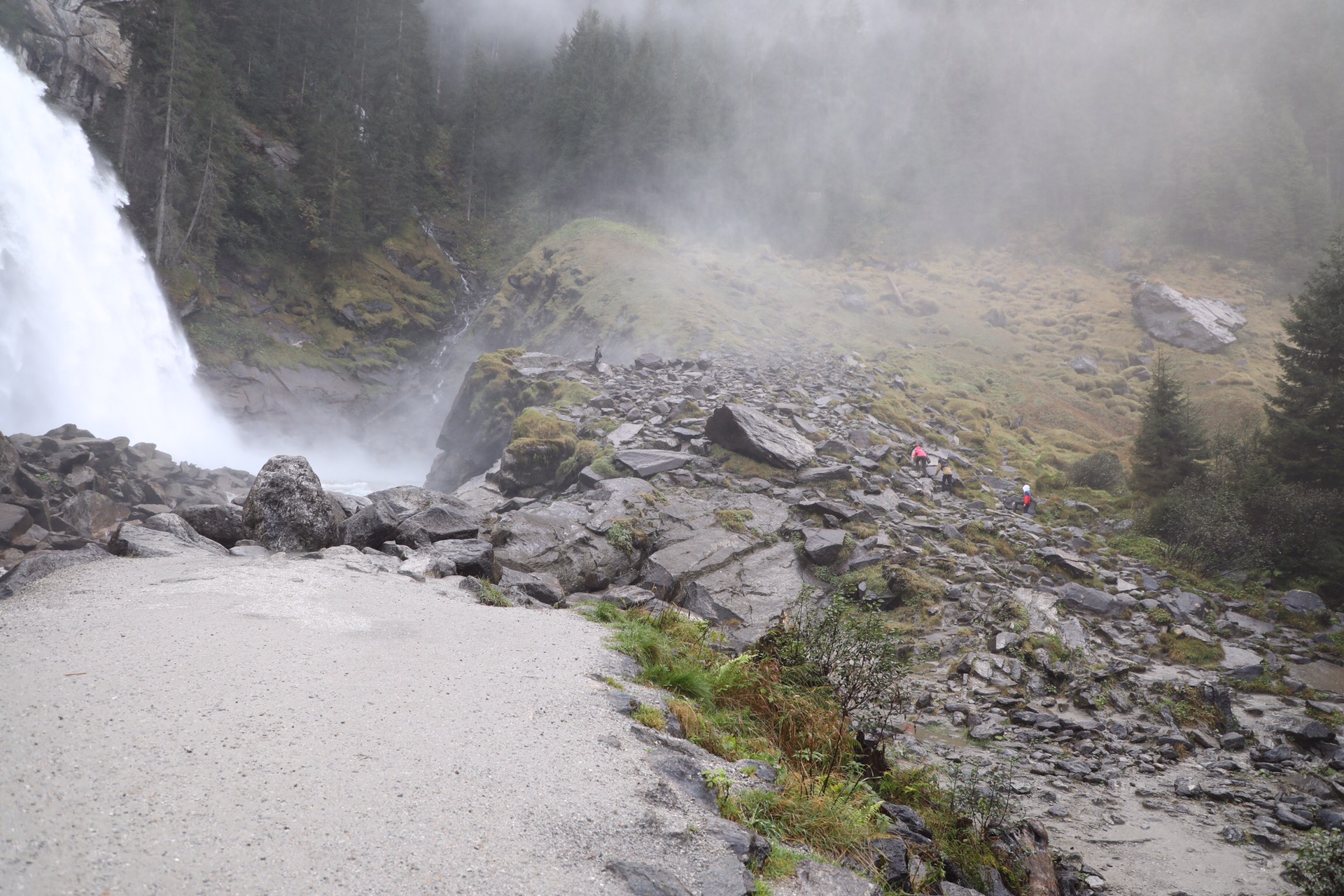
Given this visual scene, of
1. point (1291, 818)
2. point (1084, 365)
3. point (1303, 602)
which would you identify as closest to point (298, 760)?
point (1291, 818)

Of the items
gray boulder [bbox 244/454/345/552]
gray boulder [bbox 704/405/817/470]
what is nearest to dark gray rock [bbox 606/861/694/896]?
gray boulder [bbox 244/454/345/552]

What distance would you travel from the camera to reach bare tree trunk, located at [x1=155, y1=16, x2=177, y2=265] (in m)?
35.7

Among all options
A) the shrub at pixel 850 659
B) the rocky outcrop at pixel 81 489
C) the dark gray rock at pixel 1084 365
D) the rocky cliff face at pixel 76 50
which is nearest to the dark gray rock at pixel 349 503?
the rocky outcrop at pixel 81 489

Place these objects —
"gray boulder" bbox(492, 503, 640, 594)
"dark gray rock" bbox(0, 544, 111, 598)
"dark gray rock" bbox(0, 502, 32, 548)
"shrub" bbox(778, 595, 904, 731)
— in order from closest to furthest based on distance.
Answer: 1. "dark gray rock" bbox(0, 544, 111, 598)
2. "shrub" bbox(778, 595, 904, 731)
3. "gray boulder" bbox(492, 503, 640, 594)
4. "dark gray rock" bbox(0, 502, 32, 548)

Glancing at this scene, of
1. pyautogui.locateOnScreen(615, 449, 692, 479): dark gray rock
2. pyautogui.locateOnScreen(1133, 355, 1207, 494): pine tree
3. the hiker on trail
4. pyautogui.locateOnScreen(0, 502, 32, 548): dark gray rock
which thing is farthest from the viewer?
the hiker on trail

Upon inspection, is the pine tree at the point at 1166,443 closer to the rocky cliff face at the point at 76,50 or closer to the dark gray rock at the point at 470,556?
the dark gray rock at the point at 470,556

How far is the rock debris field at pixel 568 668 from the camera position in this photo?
308 centimetres

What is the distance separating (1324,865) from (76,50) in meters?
57.3

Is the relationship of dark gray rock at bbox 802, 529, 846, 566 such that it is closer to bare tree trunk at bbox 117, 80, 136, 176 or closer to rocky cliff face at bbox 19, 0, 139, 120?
bare tree trunk at bbox 117, 80, 136, 176

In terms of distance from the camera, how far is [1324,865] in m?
4.95

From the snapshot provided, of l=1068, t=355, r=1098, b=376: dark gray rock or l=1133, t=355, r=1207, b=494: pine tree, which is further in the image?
l=1068, t=355, r=1098, b=376: dark gray rock

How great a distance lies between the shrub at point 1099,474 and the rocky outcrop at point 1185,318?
74.2 feet

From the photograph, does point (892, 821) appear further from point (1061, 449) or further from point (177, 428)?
point (177, 428)

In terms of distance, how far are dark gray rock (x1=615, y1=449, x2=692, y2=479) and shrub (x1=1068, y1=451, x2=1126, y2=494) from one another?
12181 millimetres
